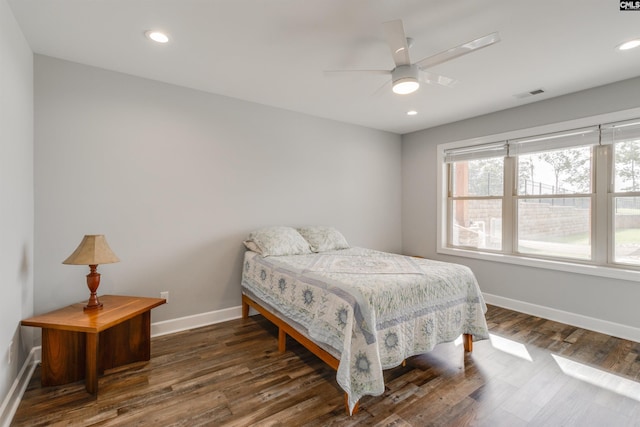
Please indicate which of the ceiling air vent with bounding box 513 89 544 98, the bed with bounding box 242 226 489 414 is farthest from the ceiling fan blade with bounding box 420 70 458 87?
the ceiling air vent with bounding box 513 89 544 98

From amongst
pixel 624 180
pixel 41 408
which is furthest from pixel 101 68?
pixel 624 180

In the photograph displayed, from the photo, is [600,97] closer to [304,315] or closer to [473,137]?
[473,137]

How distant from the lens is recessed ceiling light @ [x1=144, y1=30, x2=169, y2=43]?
2.11m

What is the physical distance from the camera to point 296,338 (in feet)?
7.86

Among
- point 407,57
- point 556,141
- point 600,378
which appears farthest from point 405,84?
point 600,378

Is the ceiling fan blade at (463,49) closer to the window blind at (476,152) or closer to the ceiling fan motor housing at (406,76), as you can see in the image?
the ceiling fan motor housing at (406,76)

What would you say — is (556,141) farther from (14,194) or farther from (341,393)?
(14,194)

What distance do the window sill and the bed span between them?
1.60m

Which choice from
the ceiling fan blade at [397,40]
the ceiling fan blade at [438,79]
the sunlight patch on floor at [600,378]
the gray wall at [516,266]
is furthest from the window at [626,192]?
the ceiling fan blade at [397,40]

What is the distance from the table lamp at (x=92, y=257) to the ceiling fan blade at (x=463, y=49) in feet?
8.88

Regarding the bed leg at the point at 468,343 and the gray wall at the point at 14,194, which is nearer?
the gray wall at the point at 14,194

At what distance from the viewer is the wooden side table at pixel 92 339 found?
1973 millimetres

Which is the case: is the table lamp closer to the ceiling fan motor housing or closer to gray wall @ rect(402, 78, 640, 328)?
the ceiling fan motor housing

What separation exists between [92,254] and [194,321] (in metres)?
1.32
